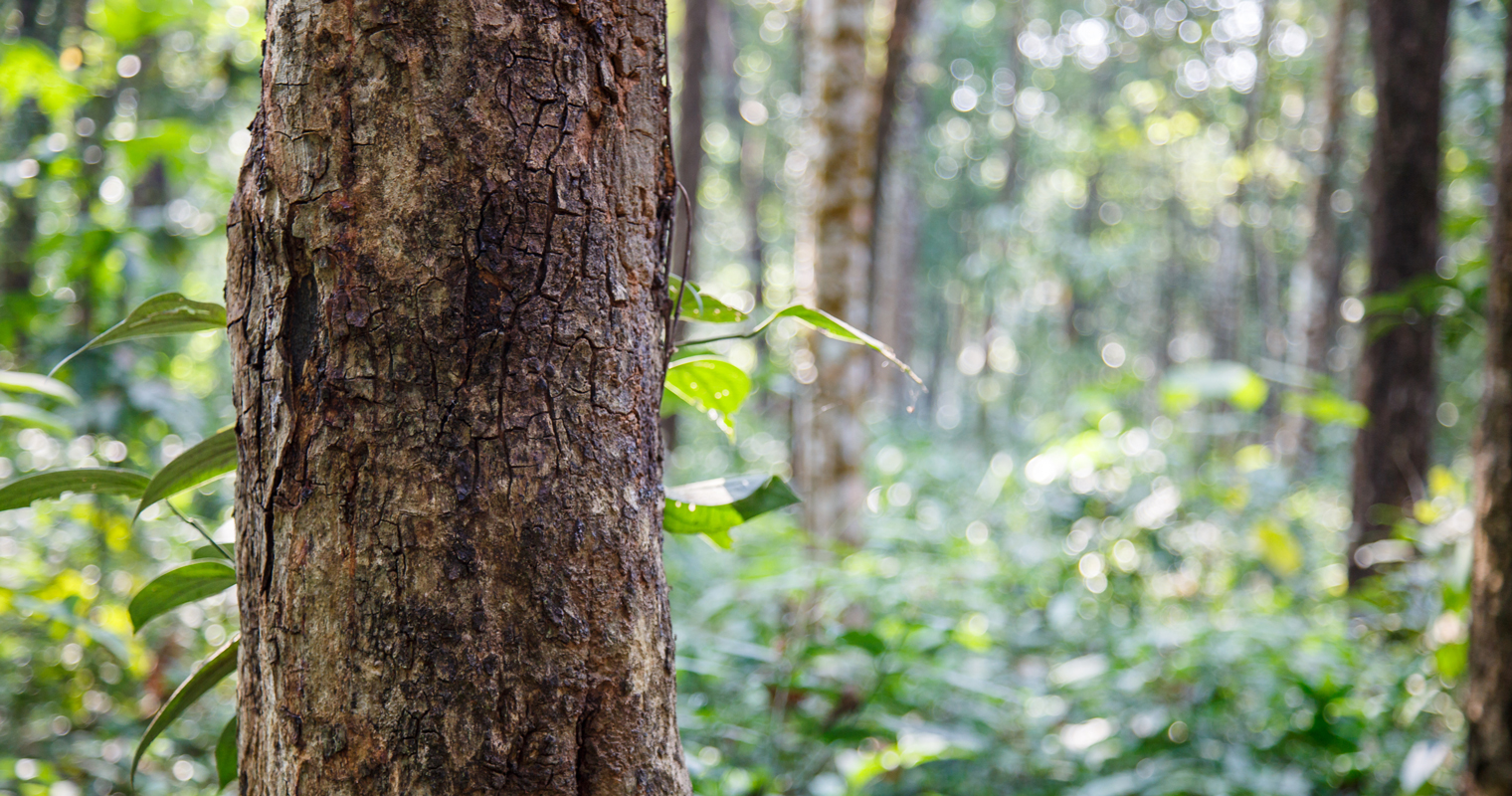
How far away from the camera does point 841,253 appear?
176 inches

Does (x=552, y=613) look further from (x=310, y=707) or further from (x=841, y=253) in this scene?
(x=841, y=253)

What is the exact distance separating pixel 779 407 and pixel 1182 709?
9529 millimetres

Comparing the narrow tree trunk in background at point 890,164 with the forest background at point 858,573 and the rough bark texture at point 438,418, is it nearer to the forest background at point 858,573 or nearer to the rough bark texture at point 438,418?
the forest background at point 858,573

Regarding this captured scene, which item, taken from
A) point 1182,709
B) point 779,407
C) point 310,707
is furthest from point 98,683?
point 779,407

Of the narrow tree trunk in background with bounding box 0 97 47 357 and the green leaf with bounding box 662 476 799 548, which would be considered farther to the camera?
the narrow tree trunk in background with bounding box 0 97 47 357

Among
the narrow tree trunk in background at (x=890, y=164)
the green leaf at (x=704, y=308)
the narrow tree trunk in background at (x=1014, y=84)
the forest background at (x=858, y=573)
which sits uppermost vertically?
the narrow tree trunk in background at (x=1014, y=84)

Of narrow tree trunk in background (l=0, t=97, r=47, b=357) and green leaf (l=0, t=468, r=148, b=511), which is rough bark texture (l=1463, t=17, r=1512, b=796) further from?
narrow tree trunk in background (l=0, t=97, r=47, b=357)

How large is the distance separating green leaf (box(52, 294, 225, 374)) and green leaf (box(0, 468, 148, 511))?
13 centimetres

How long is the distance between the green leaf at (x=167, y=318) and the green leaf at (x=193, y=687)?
0.34m

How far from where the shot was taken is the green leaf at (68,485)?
92 centimetres

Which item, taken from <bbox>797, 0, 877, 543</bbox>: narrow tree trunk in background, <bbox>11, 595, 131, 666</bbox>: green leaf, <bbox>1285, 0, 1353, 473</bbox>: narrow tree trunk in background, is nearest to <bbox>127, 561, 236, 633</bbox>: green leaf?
<bbox>11, 595, 131, 666</bbox>: green leaf

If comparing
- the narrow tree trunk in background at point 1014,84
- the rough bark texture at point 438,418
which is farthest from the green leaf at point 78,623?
the narrow tree trunk in background at point 1014,84

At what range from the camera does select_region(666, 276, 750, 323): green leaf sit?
0.99 metres

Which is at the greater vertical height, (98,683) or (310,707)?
(310,707)
